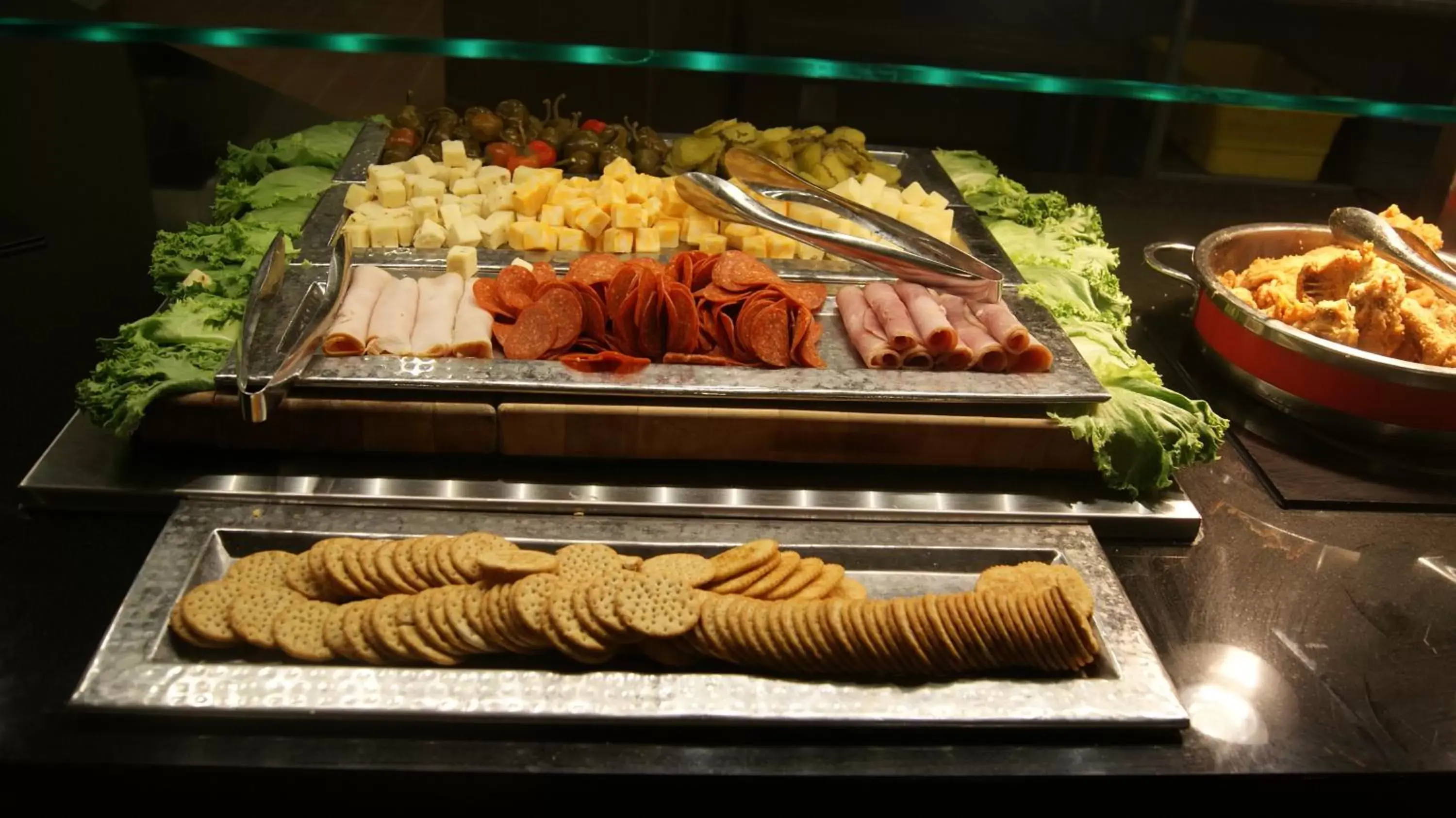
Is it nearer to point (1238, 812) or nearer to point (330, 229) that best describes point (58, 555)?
point (330, 229)

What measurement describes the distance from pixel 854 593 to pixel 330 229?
4.67 feet

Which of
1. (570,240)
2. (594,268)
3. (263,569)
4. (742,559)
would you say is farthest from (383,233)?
(742,559)

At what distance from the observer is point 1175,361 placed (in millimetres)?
2383

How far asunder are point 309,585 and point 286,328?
0.57 meters

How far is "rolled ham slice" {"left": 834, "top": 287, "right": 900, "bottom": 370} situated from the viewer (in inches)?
78.0

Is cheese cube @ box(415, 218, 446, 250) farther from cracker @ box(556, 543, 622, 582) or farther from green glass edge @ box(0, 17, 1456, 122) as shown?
cracker @ box(556, 543, 622, 582)

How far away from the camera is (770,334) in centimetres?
197

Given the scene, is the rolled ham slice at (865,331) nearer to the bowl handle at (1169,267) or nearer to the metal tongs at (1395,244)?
the bowl handle at (1169,267)

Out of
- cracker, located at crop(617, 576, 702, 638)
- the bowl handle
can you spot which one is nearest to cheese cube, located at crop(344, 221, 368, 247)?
cracker, located at crop(617, 576, 702, 638)

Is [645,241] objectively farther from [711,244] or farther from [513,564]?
[513,564]

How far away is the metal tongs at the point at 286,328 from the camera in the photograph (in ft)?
5.70

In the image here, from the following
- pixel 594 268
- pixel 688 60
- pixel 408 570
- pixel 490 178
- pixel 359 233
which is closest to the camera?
pixel 408 570

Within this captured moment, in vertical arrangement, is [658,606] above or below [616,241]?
below

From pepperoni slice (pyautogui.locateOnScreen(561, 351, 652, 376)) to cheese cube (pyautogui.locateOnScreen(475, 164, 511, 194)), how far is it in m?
0.78
